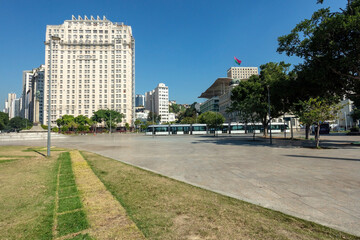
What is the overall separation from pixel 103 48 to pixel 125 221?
357ft

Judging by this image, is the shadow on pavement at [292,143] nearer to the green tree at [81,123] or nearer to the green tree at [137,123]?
the green tree at [81,123]

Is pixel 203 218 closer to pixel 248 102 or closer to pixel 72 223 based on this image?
pixel 72 223

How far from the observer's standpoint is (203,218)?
11.0 feet

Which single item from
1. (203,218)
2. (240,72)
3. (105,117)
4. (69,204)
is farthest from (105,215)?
(240,72)

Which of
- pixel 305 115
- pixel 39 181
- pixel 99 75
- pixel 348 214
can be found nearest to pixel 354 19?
pixel 305 115

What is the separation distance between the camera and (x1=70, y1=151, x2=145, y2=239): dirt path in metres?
2.83

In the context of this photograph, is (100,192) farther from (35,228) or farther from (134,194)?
(35,228)

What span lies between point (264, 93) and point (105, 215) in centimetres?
3166

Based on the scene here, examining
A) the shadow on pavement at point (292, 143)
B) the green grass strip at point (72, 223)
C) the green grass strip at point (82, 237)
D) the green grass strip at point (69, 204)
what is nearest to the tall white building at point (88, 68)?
the shadow on pavement at point (292, 143)

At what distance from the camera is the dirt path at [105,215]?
2826mm

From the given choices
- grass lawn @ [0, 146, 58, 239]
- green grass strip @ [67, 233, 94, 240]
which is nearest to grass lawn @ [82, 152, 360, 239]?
green grass strip @ [67, 233, 94, 240]

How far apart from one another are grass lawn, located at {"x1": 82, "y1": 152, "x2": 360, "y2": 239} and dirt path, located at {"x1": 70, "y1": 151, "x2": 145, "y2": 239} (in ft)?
0.47

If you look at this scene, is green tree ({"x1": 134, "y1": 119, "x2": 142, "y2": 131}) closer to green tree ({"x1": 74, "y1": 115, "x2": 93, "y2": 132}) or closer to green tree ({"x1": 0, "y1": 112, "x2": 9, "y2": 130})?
green tree ({"x1": 74, "y1": 115, "x2": 93, "y2": 132})

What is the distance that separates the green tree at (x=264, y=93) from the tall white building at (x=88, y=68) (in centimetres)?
7735
